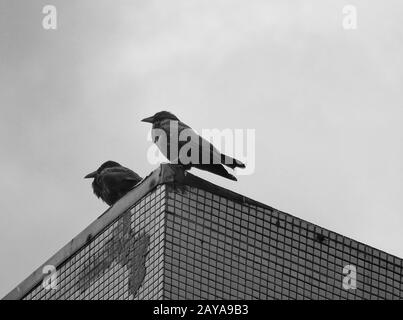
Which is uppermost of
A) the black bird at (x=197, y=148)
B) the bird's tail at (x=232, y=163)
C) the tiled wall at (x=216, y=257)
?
the black bird at (x=197, y=148)

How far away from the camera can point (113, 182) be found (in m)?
52.1

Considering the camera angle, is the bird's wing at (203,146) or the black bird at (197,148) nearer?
the black bird at (197,148)

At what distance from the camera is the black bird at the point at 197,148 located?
161ft

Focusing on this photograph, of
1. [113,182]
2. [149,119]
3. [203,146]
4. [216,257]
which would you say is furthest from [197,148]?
[113,182]

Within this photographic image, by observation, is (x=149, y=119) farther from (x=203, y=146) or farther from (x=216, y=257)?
(x=216, y=257)

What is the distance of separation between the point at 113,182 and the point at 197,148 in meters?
3.01

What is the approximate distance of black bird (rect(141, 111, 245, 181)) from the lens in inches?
1932

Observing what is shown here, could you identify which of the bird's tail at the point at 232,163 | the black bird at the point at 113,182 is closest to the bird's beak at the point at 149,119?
the black bird at the point at 113,182

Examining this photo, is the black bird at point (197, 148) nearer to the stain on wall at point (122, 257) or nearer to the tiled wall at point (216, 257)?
the tiled wall at point (216, 257)

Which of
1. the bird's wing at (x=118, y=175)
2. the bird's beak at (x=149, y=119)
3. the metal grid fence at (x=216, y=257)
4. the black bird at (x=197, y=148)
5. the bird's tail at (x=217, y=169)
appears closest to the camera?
the metal grid fence at (x=216, y=257)

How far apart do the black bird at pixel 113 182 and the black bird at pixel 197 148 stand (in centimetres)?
137

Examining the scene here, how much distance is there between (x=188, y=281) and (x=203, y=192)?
1887 millimetres

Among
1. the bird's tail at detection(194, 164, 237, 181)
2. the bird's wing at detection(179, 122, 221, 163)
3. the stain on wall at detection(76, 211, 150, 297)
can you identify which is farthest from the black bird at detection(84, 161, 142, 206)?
the bird's tail at detection(194, 164, 237, 181)
